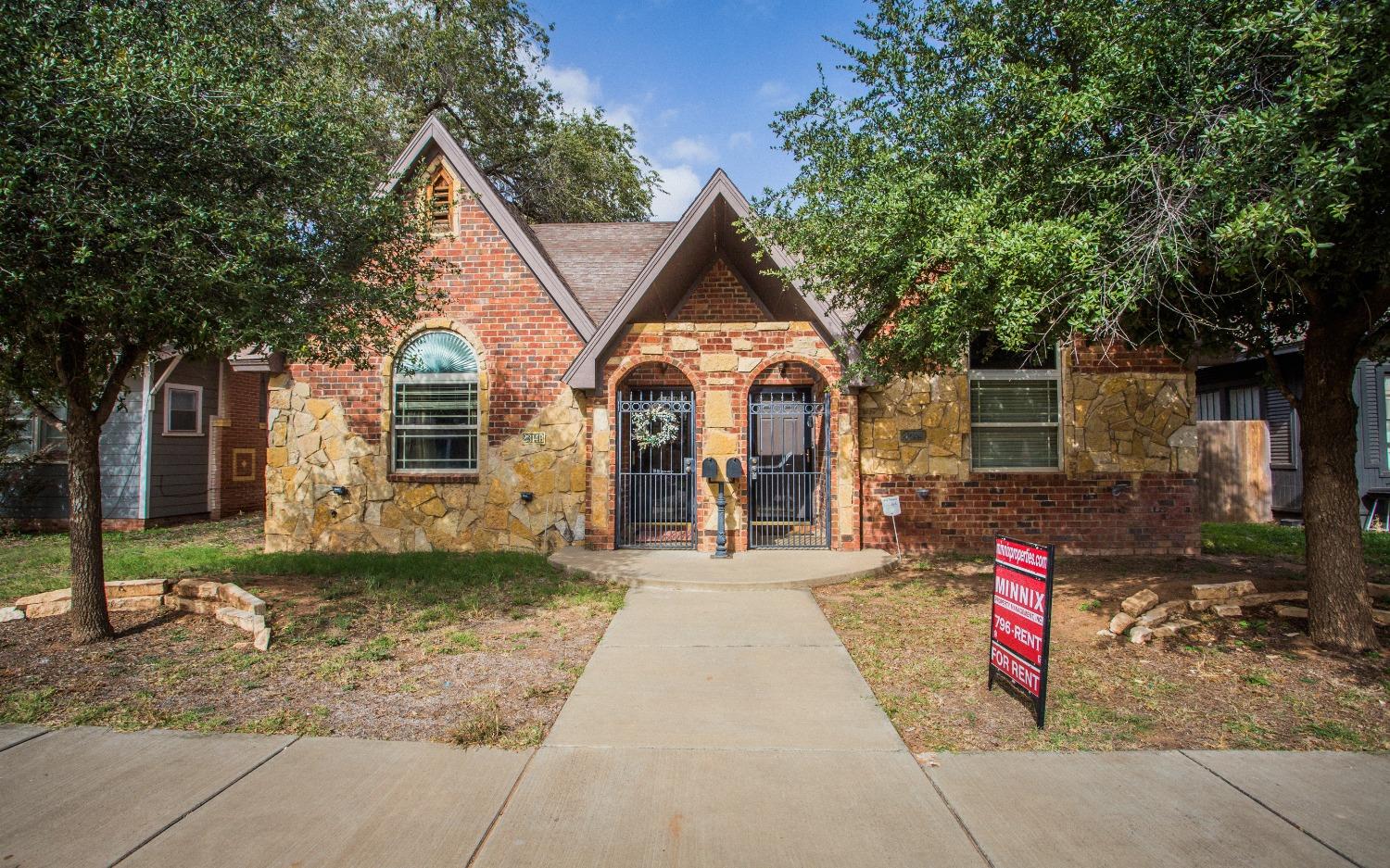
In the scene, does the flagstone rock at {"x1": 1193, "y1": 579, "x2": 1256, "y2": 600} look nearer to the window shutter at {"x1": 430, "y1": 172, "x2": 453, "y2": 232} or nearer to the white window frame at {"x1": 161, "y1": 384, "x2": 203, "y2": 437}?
the window shutter at {"x1": 430, "y1": 172, "x2": 453, "y2": 232}

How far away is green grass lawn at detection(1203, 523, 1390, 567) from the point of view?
9.87 m

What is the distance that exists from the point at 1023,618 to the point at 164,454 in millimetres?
15630

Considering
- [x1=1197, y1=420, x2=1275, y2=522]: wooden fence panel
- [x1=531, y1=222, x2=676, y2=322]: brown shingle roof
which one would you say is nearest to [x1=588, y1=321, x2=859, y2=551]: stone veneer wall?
[x1=531, y1=222, x2=676, y2=322]: brown shingle roof

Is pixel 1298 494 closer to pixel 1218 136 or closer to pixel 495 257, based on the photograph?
pixel 1218 136

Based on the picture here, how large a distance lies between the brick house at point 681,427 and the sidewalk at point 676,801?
5807mm

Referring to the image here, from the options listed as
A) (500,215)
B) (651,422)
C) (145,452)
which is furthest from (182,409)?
(651,422)

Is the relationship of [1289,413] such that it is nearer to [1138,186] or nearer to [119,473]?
[1138,186]

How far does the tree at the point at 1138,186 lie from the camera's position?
4148 mm

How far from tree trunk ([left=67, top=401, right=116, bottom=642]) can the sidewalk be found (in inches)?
78.7

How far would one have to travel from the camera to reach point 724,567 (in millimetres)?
8828

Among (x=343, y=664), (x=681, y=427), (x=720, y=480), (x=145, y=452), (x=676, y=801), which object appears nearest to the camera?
(x=676, y=801)

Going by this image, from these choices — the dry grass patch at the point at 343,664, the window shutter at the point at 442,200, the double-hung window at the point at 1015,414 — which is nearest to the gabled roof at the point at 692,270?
the double-hung window at the point at 1015,414

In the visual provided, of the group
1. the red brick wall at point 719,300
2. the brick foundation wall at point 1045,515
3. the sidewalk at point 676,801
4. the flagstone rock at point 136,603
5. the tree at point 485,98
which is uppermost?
the tree at point 485,98

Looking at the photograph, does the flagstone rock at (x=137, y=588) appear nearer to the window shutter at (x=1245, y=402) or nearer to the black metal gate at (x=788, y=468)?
the black metal gate at (x=788, y=468)
